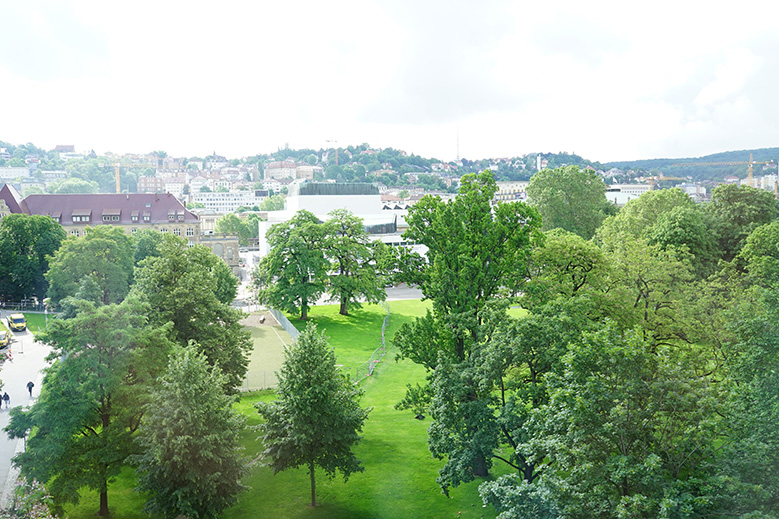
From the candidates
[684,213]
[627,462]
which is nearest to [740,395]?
[627,462]

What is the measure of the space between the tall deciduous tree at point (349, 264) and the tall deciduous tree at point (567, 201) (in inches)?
777

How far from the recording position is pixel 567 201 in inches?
2554

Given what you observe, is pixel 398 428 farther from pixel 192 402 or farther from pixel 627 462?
pixel 627 462

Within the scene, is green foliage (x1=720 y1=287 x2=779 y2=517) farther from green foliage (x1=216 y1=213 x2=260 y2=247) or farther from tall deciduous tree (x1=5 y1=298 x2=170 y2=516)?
green foliage (x1=216 y1=213 x2=260 y2=247)

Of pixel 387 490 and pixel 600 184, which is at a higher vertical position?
pixel 600 184

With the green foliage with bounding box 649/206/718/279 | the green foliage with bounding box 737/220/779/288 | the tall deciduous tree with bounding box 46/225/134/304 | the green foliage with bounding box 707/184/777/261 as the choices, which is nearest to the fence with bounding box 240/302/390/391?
the tall deciduous tree with bounding box 46/225/134/304

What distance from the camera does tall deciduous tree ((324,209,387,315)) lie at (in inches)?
2197

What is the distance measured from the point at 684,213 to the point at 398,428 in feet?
88.2

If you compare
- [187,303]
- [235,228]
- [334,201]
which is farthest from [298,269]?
[235,228]

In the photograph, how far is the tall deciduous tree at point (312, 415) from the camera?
69.8ft

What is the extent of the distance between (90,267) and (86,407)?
120 ft

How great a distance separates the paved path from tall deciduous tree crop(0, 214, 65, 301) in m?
10.3

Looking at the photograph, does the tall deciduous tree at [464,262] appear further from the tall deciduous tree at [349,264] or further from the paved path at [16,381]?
the tall deciduous tree at [349,264]

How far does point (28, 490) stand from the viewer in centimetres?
1945
